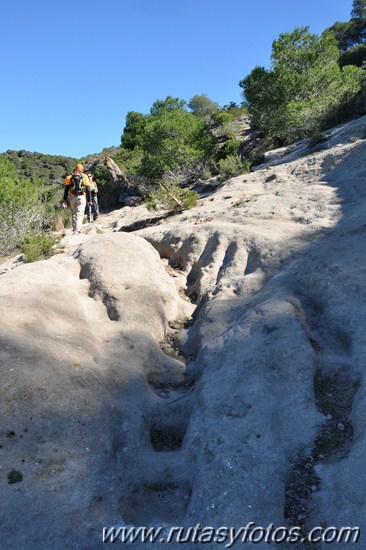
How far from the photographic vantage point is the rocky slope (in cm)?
258

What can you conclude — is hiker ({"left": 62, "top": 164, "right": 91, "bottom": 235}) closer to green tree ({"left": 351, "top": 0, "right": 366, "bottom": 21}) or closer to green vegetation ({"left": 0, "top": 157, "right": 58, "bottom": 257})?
green vegetation ({"left": 0, "top": 157, "right": 58, "bottom": 257})

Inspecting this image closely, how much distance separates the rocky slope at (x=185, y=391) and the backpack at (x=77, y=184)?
174 inches

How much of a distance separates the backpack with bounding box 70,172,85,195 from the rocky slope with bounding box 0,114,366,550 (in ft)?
14.5

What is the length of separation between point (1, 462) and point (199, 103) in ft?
260

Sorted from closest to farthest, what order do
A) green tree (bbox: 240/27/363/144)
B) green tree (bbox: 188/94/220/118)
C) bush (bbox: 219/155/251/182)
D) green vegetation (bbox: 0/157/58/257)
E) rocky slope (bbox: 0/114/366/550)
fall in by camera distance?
rocky slope (bbox: 0/114/366/550) < green vegetation (bbox: 0/157/58/257) < bush (bbox: 219/155/251/182) < green tree (bbox: 240/27/363/144) < green tree (bbox: 188/94/220/118)

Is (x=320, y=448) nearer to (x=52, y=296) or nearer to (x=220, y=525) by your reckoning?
(x=220, y=525)

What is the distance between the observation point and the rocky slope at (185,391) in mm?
2580

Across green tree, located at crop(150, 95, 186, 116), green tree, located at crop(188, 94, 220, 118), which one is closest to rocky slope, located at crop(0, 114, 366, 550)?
green tree, located at crop(150, 95, 186, 116)

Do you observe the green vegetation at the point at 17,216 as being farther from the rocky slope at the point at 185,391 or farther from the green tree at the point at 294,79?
the green tree at the point at 294,79

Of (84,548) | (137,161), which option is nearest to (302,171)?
(84,548)

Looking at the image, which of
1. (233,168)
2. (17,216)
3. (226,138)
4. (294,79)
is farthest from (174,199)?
(226,138)

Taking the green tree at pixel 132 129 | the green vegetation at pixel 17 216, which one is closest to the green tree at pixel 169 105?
the green tree at pixel 132 129

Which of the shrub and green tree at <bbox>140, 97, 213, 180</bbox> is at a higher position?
green tree at <bbox>140, 97, 213, 180</bbox>

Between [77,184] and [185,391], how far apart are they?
7.44 metres
